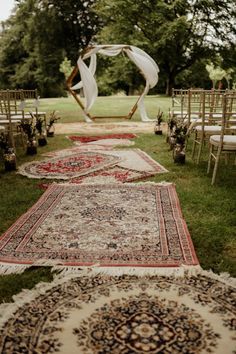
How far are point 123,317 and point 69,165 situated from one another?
11.2 feet

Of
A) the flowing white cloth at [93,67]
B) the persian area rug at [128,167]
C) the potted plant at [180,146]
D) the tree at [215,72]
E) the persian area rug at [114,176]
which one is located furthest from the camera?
the tree at [215,72]

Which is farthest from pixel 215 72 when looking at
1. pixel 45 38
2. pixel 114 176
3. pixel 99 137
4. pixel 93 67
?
pixel 114 176

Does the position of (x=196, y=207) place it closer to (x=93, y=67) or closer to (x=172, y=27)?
(x=93, y=67)

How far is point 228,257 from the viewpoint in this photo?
240 centimetres

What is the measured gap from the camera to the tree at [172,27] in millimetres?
19812

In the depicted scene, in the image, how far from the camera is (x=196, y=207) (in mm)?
3311

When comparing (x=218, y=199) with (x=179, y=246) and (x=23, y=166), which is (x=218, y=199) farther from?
(x=23, y=166)

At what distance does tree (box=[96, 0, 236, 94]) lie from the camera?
19.8 meters

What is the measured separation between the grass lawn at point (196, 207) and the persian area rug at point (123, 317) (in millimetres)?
200

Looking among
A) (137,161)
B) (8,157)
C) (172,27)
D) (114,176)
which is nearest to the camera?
(114,176)

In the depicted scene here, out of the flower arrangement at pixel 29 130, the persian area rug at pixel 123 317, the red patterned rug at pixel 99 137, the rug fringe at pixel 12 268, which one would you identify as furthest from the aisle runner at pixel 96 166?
the persian area rug at pixel 123 317

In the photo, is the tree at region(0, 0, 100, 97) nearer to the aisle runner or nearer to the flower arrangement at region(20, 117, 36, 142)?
the flower arrangement at region(20, 117, 36, 142)

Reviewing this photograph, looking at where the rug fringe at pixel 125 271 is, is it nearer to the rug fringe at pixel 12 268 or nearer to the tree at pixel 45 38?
the rug fringe at pixel 12 268

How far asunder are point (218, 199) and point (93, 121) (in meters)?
7.07
